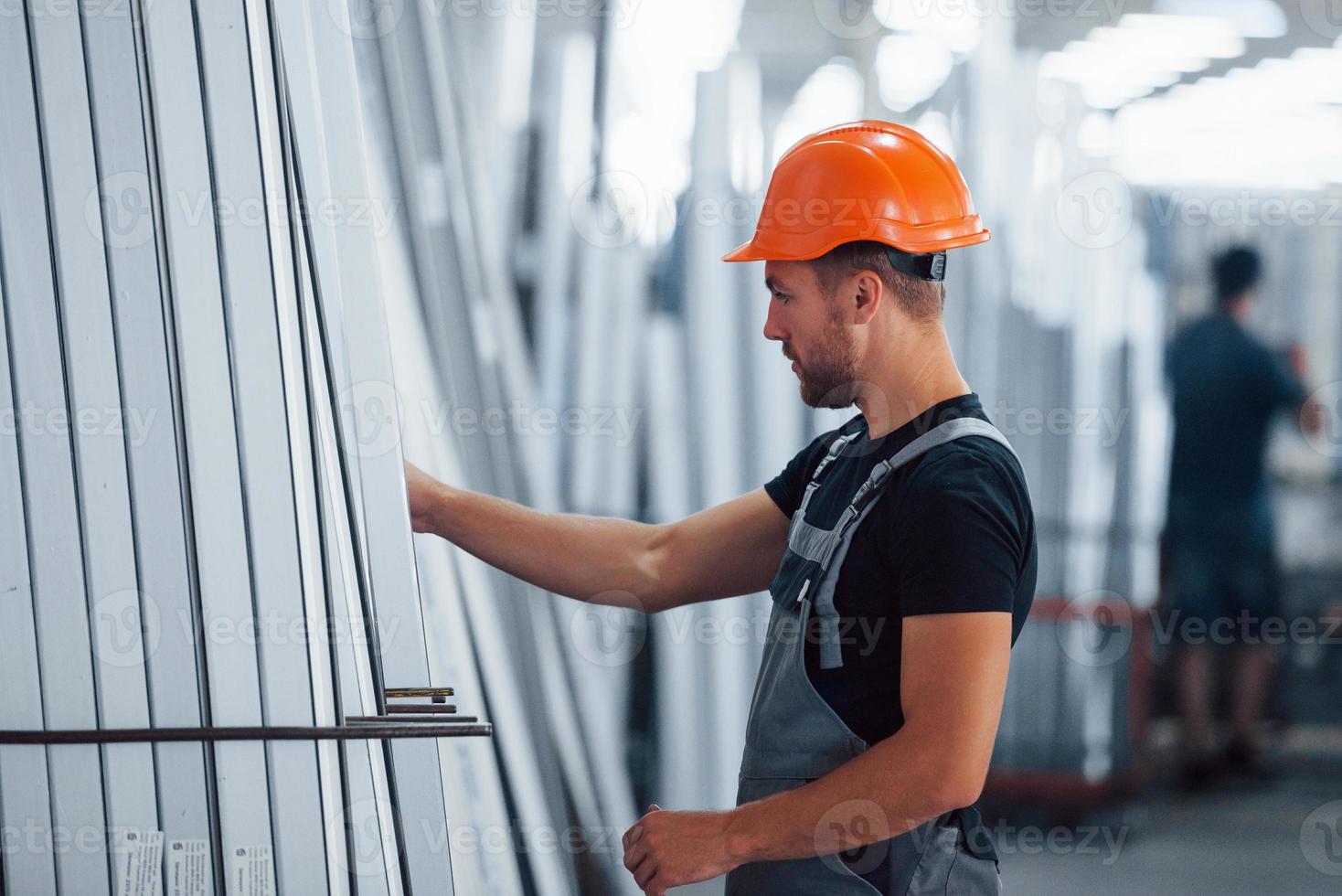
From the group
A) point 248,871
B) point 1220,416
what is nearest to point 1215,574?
point 1220,416

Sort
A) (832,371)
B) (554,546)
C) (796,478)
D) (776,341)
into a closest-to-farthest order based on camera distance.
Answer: (832,371)
(796,478)
(554,546)
(776,341)

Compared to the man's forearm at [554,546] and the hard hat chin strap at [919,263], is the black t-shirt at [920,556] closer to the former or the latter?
the hard hat chin strap at [919,263]

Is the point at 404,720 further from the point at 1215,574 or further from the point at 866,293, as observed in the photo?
the point at 1215,574

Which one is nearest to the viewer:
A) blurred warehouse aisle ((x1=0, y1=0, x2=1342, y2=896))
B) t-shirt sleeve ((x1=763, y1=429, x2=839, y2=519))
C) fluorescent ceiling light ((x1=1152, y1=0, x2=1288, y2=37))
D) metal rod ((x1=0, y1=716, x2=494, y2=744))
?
metal rod ((x1=0, y1=716, x2=494, y2=744))

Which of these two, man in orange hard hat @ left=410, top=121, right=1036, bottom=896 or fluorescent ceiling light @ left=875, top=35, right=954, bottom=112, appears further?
fluorescent ceiling light @ left=875, top=35, right=954, bottom=112

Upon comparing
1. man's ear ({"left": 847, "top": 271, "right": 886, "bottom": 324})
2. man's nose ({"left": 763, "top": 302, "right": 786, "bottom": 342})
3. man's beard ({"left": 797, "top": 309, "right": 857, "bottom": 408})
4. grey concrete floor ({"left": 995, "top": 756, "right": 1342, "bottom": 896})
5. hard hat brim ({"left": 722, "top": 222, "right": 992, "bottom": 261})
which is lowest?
grey concrete floor ({"left": 995, "top": 756, "right": 1342, "bottom": 896})

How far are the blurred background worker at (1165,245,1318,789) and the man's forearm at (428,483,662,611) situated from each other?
1249 mm

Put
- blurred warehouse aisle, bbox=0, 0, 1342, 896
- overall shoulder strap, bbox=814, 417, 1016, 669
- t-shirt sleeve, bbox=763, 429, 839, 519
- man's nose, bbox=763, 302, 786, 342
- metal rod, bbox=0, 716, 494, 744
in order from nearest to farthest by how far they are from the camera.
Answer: metal rod, bbox=0, 716, 494, 744
overall shoulder strap, bbox=814, 417, 1016, 669
man's nose, bbox=763, 302, 786, 342
t-shirt sleeve, bbox=763, 429, 839, 519
blurred warehouse aisle, bbox=0, 0, 1342, 896

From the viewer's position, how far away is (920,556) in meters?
1.04

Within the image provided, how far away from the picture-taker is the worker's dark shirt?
2.13 metres

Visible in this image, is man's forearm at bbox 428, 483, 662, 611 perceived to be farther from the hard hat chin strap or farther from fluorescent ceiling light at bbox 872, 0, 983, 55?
fluorescent ceiling light at bbox 872, 0, 983, 55

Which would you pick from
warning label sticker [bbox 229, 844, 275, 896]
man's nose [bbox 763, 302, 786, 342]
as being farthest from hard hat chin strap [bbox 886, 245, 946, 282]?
warning label sticker [bbox 229, 844, 275, 896]

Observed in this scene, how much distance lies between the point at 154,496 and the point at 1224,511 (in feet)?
6.64

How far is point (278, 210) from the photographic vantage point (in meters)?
1.05
